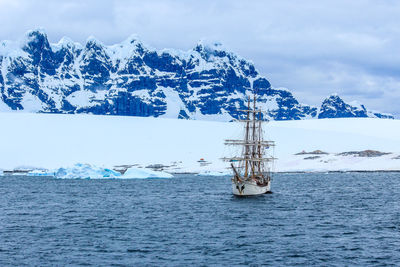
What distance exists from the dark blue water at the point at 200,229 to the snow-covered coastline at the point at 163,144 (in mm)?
59396

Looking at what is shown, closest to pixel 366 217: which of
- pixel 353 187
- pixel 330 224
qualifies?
pixel 330 224

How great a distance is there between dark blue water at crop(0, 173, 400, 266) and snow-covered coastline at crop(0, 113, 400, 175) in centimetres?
5940

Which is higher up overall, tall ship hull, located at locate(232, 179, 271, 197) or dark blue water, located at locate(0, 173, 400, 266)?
tall ship hull, located at locate(232, 179, 271, 197)

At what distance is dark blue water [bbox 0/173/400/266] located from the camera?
111 ft

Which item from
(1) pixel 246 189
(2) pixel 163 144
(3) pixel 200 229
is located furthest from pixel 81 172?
(3) pixel 200 229

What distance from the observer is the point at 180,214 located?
53.2 m

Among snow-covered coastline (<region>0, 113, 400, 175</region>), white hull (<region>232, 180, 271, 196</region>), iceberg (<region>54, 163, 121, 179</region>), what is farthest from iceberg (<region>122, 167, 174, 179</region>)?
white hull (<region>232, 180, 271, 196</region>)

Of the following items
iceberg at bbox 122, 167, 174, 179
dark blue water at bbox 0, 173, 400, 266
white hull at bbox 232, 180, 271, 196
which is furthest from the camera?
iceberg at bbox 122, 167, 174, 179

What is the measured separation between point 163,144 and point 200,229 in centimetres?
10568

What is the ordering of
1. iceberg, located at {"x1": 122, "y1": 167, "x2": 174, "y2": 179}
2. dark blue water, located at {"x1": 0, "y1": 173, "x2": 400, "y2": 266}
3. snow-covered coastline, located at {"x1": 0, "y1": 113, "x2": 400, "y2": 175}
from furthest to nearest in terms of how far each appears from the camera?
snow-covered coastline, located at {"x1": 0, "y1": 113, "x2": 400, "y2": 175}, iceberg, located at {"x1": 122, "y1": 167, "x2": 174, "y2": 179}, dark blue water, located at {"x1": 0, "y1": 173, "x2": 400, "y2": 266}

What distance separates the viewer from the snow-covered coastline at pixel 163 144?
133 meters

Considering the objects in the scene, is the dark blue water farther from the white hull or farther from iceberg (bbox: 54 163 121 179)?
iceberg (bbox: 54 163 121 179)

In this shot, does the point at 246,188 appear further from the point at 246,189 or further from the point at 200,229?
the point at 200,229

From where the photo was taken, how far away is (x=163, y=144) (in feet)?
490
